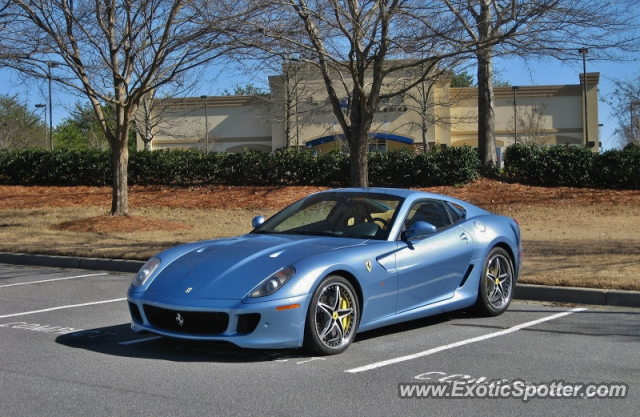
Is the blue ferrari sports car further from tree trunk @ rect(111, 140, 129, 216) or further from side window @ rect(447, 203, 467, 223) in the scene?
tree trunk @ rect(111, 140, 129, 216)

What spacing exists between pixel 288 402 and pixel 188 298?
54.9 inches

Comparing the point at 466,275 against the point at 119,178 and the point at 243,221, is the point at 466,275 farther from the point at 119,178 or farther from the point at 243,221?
the point at 119,178

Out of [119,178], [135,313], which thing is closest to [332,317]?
[135,313]

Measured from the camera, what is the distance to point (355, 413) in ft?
14.2

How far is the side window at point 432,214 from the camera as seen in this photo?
23.1ft

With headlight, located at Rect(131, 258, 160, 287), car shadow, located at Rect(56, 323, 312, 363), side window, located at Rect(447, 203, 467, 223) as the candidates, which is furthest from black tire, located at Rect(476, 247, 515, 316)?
headlight, located at Rect(131, 258, 160, 287)

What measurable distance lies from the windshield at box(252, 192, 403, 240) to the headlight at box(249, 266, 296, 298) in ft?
3.55

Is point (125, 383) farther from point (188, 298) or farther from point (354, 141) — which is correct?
point (354, 141)

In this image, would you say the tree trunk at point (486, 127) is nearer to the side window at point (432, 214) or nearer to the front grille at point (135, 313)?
the side window at point (432, 214)

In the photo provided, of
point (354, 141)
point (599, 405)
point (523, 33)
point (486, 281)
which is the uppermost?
point (523, 33)

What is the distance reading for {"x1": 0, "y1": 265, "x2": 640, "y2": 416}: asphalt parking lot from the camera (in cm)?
446

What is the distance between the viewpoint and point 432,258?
6.66 meters

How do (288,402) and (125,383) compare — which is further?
(125,383)

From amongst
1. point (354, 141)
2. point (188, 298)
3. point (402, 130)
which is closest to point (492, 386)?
point (188, 298)
